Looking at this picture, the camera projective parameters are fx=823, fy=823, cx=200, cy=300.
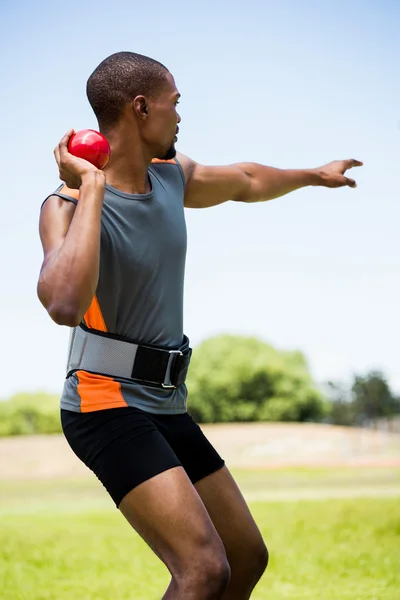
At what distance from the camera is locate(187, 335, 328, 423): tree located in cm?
4025

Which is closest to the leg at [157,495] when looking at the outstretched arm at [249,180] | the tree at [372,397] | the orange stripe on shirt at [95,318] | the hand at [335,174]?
the orange stripe on shirt at [95,318]

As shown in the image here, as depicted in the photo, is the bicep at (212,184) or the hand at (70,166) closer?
the hand at (70,166)

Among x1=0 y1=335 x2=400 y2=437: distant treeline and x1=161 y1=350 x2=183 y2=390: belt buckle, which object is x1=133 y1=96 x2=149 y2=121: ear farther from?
x1=0 y1=335 x2=400 y2=437: distant treeline

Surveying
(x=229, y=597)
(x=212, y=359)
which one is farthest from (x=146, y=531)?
(x=212, y=359)

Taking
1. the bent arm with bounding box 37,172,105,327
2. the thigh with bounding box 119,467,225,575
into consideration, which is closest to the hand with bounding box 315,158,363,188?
the bent arm with bounding box 37,172,105,327

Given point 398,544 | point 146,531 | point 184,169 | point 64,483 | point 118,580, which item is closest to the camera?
point 146,531

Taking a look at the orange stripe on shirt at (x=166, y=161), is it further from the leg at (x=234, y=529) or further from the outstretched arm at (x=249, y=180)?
the leg at (x=234, y=529)

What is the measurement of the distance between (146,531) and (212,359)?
39766 mm

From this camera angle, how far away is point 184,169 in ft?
13.5

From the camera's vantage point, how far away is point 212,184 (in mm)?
4309

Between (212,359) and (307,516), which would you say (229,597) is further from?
(212,359)

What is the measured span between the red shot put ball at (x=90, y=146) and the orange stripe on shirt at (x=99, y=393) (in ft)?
2.87

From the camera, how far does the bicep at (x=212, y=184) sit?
165 inches

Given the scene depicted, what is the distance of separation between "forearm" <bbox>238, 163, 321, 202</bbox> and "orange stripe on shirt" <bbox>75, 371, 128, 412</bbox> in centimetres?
162
